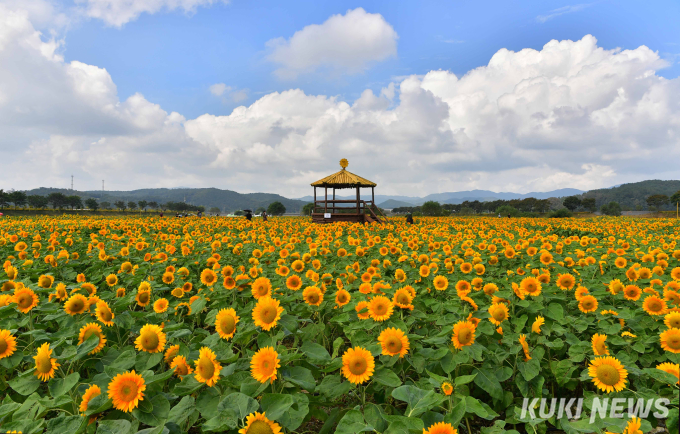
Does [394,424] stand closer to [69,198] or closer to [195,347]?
[195,347]

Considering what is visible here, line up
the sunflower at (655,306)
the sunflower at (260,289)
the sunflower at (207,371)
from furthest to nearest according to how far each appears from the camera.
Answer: the sunflower at (655,306) → the sunflower at (260,289) → the sunflower at (207,371)

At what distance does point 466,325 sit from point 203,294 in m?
2.74

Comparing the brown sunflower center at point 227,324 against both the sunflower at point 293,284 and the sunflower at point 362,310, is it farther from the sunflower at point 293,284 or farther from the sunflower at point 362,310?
the sunflower at point 293,284

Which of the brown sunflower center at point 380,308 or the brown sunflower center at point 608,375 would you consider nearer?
the brown sunflower center at point 608,375

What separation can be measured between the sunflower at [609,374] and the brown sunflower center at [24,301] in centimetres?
443

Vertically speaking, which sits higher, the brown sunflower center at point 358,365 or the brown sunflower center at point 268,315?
the brown sunflower center at point 268,315

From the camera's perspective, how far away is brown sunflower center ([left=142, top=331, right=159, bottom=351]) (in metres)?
2.25

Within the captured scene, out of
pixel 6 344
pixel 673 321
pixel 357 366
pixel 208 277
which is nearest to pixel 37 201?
pixel 208 277

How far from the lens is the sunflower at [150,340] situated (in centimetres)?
225

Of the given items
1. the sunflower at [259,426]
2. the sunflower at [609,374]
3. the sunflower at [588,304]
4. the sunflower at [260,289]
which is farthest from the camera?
the sunflower at [588,304]

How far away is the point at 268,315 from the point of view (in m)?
2.32

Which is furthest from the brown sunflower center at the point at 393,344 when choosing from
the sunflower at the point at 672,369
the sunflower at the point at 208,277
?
the sunflower at the point at 208,277

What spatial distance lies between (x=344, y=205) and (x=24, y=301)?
21.8 meters

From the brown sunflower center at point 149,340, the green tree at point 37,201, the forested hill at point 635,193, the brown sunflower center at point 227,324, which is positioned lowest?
the brown sunflower center at point 149,340
